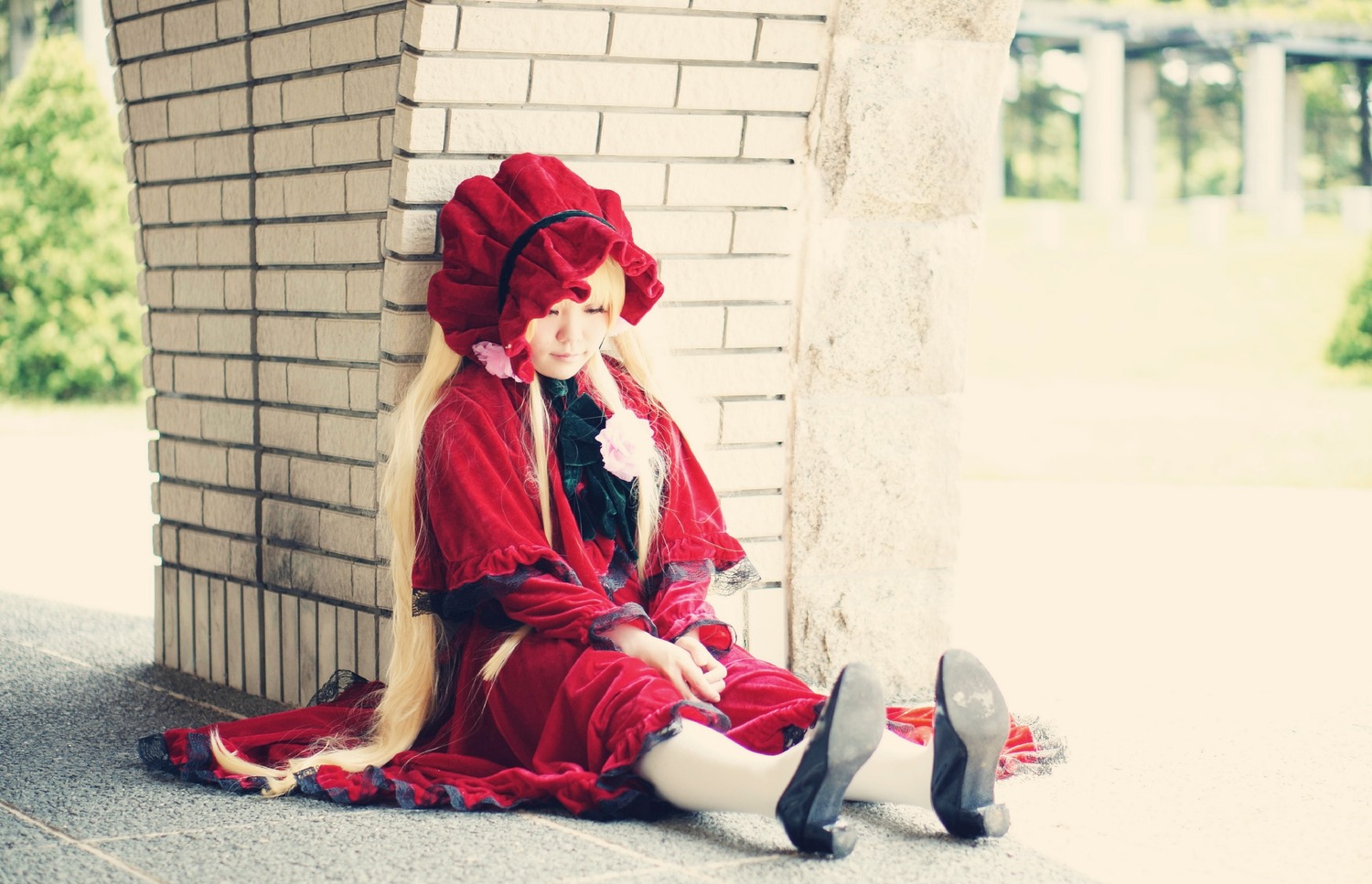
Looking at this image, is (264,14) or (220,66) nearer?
(264,14)

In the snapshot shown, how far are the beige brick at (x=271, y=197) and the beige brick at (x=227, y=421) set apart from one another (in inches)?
14.3

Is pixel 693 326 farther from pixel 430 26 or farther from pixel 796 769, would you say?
pixel 796 769

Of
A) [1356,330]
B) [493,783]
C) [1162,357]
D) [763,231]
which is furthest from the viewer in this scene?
[1162,357]

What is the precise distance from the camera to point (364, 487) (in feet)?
10.8

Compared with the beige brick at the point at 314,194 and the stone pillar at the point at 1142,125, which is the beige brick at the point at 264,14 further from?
the stone pillar at the point at 1142,125

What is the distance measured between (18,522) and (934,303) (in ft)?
15.1

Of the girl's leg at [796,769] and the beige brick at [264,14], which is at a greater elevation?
the beige brick at [264,14]

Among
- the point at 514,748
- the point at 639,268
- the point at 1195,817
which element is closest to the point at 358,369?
the point at 639,268

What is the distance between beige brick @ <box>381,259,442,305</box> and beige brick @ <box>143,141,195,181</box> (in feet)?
3.24

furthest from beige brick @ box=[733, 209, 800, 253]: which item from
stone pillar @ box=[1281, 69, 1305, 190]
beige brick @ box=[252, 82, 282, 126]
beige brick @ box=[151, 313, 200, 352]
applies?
stone pillar @ box=[1281, 69, 1305, 190]

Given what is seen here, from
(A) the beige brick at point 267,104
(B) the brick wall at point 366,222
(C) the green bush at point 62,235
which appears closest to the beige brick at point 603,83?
(B) the brick wall at point 366,222

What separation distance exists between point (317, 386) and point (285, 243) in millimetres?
337

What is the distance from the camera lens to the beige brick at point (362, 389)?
323 cm

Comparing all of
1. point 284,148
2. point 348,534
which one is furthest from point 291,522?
point 284,148
